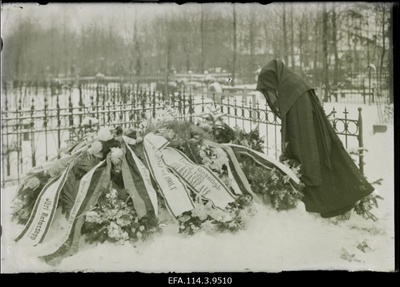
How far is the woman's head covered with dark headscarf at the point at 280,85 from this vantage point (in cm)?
342

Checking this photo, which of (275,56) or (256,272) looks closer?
(256,272)

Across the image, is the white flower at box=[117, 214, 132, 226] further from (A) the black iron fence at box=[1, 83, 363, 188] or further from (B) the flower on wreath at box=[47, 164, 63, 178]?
(A) the black iron fence at box=[1, 83, 363, 188]

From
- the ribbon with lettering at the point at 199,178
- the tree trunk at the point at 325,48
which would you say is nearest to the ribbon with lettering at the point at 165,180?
the ribbon with lettering at the point at 199,178

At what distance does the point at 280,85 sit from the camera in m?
3.45

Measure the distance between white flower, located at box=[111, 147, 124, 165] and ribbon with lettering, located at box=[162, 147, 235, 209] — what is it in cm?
35

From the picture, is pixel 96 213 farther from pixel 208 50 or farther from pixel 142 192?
pixel 208 50

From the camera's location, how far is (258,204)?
133 inches

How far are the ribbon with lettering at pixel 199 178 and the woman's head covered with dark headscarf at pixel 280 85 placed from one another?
2.59ft

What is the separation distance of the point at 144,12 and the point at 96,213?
1716mm

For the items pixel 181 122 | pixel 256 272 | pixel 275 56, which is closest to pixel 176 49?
pixel 181 122

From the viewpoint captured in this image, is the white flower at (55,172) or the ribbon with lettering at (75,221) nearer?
the ribbon with lettering at (75,221)

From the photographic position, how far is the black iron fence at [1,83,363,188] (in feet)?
11.2

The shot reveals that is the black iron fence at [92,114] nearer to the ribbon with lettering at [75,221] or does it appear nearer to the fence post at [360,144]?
the fence post at [360,144]

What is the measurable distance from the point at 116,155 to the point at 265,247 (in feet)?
4.63
